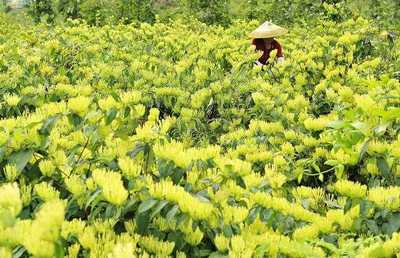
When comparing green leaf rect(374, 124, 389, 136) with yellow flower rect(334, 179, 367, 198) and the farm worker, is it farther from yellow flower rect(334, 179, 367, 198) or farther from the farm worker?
the farm worker

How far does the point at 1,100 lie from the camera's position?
382 centimetres

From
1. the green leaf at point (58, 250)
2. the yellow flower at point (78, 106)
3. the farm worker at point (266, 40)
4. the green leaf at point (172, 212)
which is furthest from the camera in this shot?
the farm worker at point (266, 40)

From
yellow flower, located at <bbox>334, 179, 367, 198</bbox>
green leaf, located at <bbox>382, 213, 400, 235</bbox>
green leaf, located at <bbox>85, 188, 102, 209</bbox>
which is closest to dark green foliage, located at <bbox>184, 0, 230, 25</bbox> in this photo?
yellow flower, located at <bbox>334, 179, 367, 198</bbox>

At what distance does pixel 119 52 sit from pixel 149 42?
0.73m

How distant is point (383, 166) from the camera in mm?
2229

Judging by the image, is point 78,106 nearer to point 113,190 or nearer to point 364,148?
point 113,190

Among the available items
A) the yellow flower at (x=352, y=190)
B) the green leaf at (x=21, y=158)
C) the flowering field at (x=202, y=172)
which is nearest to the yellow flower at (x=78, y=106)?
the flowering field at (x=202, y=172)

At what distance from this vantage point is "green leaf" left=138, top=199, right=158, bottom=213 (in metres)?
1.56

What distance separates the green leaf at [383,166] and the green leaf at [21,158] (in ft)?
3.89

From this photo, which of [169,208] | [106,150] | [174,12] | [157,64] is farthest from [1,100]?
[174,12]

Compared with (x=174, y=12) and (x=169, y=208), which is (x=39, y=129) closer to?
(x=169, y=208)

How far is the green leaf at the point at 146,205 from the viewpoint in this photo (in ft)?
5.11

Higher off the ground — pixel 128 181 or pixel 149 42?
pixel 128 181

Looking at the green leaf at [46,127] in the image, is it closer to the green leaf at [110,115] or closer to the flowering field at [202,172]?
the flowering field at [202,172]
